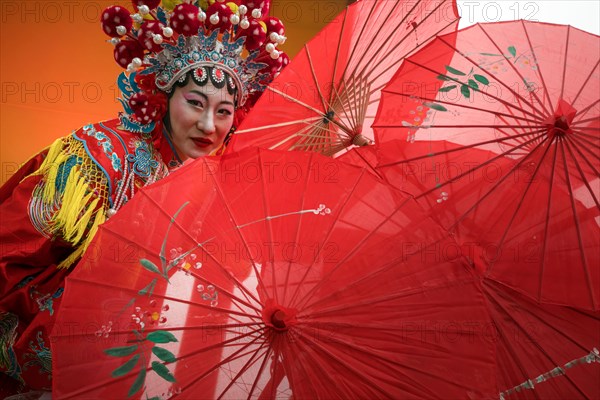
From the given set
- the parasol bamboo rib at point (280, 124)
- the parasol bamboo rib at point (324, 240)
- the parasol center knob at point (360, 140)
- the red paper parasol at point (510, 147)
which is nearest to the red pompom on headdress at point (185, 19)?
the parasol bamboo rib at point (280, 124)

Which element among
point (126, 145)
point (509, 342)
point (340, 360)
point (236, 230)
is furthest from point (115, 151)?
point (509, 342)

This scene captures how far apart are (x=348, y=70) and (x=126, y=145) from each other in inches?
26.8

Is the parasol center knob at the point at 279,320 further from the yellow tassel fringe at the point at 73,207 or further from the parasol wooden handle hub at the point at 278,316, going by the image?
the yellow tassel fringe at the point at 73,207

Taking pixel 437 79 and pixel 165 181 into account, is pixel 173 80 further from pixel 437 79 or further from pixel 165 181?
pixel 437 79

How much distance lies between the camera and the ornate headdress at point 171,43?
6.56ft

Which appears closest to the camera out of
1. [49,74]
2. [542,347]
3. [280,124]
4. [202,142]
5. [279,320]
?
[279,320]

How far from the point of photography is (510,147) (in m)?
1.54

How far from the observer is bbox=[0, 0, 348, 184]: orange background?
2590 millimetres

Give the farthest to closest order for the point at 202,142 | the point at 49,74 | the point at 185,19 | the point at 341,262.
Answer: the point at 49,74 → the point at 202,142 → the point at 185,19 → the point at 341,262

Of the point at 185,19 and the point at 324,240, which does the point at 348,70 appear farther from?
the point at 324,240

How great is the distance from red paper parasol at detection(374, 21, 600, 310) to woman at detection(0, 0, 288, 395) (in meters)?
0.66

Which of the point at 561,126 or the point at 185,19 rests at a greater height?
the point at 185,19

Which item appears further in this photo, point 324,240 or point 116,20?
point 116,20

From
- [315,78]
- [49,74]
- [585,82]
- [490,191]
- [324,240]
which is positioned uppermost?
[49,74]
